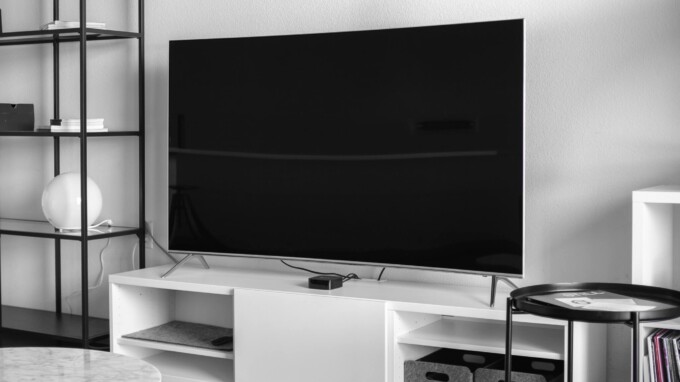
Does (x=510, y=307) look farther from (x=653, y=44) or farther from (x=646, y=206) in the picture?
(x=653, y=44)

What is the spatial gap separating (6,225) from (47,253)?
0.25 m

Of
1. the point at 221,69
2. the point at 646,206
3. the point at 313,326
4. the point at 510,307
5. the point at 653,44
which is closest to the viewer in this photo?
the point at 510,307

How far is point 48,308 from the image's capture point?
4121mm

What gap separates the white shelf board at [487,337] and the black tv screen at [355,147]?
210mm

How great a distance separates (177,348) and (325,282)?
26.2 inches

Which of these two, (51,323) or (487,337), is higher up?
(487,337)

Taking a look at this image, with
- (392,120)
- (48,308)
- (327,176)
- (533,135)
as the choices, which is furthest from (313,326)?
(48,308)

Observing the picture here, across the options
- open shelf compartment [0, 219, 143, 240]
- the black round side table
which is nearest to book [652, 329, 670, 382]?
the black round side table

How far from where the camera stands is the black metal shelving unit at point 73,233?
352 cm

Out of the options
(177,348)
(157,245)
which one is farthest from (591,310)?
(157,245)

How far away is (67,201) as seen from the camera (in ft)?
11.9

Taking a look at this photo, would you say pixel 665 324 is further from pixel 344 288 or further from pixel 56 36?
pixel 56 36

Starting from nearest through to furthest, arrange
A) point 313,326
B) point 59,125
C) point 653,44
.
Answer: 1. point 653,44
2. point 313,326
3. point 59,125

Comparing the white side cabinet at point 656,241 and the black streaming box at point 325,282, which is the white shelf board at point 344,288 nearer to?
the black streaming box at point 325,282
